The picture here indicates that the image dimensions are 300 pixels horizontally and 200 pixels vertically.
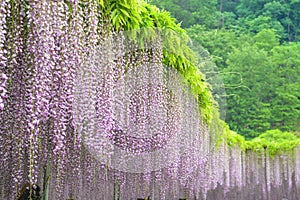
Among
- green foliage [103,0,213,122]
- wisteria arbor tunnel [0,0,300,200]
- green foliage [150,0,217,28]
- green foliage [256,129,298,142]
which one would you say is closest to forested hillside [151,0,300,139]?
green foliage [150,0,217,28]

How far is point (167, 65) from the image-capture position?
5656 mm

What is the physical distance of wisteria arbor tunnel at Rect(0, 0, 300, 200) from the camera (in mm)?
2908

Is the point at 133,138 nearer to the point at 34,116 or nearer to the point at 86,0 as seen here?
the point at 86,0

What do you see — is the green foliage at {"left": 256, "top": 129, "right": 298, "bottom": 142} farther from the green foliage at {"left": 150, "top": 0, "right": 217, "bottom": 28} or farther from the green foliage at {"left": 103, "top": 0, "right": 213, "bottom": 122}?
the green foliage at {"left": 103, "top": 0, "right": 213, "bottom": 122}

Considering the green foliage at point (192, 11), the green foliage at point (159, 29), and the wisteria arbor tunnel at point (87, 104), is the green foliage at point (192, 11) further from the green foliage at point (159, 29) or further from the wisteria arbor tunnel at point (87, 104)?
the green foliage at point (159, 29)

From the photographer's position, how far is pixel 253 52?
74.4 ft

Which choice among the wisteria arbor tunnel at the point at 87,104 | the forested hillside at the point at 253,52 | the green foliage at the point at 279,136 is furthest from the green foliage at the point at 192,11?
the wisteria arbor tunnel at the point at 87,104

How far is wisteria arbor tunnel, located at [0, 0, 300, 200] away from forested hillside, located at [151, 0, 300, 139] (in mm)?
12549

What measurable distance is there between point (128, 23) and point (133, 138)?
1.86m

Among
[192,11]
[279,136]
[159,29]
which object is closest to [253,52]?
[192,11]

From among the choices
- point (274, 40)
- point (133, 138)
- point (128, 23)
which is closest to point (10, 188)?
point (133, 138)

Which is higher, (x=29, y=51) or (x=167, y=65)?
(x=167, y=65)

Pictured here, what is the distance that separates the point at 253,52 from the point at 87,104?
20.0 meters

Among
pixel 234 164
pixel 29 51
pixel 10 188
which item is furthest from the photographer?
pixel 234 164
